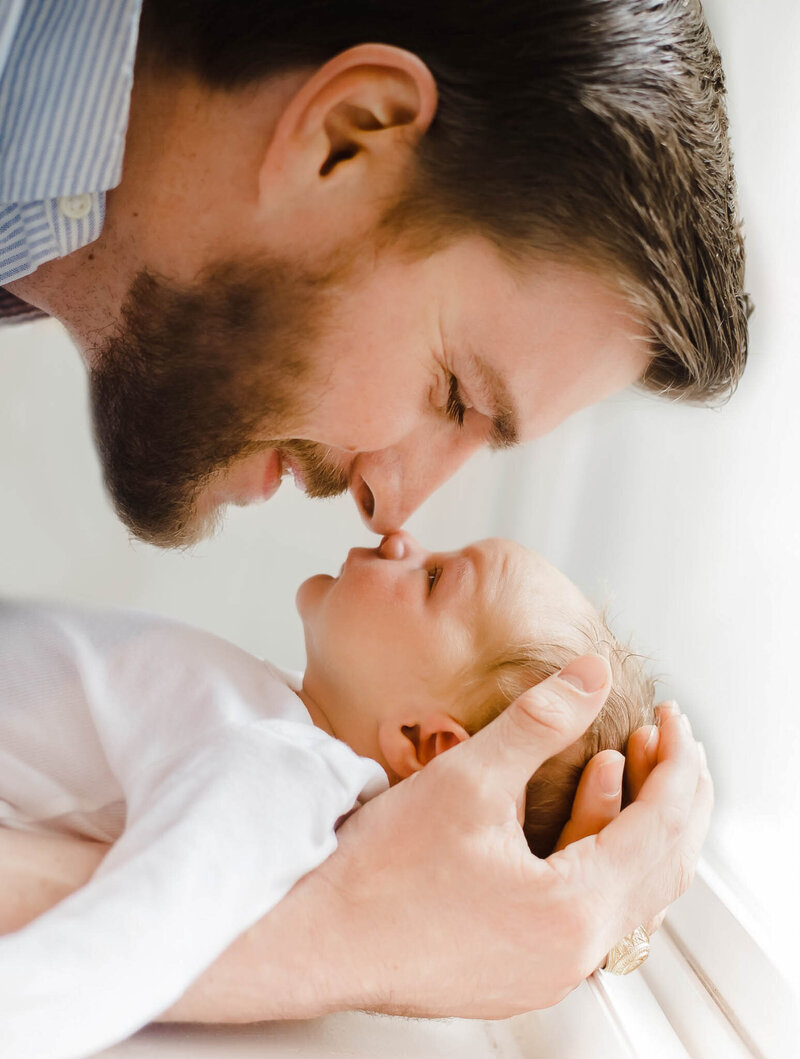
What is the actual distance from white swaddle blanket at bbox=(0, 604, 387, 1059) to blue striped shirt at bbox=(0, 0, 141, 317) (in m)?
0.47

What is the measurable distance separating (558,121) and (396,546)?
0.55m

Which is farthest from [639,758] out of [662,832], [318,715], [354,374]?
[354,374]

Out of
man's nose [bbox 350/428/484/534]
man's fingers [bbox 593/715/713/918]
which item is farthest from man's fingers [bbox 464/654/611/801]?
man's nose [bbox 350/428/484/534]

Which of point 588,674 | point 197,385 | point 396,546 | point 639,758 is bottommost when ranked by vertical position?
point 639,758

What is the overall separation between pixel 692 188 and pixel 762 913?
0.82 m

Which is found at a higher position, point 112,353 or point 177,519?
point 112,353

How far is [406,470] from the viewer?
1.22 m

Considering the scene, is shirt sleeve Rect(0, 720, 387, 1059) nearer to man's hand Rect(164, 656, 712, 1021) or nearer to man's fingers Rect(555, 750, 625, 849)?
man's hand Rect(164, 656, 712, 1021)

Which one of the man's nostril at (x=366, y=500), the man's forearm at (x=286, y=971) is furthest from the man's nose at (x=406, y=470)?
the man's forearm at (x=286, y=971)

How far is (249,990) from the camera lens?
88 centimetres

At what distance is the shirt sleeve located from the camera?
2.43 feet

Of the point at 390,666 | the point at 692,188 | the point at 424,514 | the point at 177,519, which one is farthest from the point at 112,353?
the point at 424,514

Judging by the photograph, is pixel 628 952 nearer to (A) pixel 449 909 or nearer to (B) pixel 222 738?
(A) pixel 449 909

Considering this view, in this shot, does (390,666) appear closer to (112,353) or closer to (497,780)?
(497,780)
